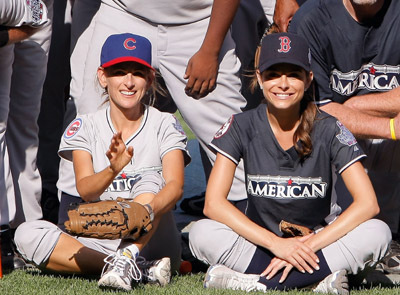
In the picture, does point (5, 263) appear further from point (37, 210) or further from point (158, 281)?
point (158, 281)

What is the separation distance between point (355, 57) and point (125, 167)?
1.44 metres

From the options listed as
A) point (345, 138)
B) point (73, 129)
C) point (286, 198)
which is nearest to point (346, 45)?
point (345, 138)

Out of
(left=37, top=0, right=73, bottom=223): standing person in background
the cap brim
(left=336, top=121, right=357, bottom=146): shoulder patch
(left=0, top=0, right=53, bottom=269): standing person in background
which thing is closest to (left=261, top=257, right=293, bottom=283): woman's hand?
(left=336, top=121, right=357, bottom=146): shoulder patch

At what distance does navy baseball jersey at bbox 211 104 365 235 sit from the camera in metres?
4.59

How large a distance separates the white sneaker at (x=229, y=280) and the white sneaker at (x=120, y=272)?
34cm

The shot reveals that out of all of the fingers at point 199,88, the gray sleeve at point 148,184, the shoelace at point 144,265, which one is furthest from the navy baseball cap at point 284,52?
the shoelace at point 144,265

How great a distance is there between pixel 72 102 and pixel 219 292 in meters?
1.78

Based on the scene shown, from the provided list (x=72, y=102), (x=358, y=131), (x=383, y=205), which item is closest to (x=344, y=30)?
(x=358, y=131)

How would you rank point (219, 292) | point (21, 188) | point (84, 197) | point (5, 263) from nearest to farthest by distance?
point (219, 292) < point (84, 197) < point (5, 263) < point (21, 188)

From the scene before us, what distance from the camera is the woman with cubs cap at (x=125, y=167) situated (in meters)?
4.59

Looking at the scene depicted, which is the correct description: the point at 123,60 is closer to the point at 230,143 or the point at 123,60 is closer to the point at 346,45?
the point at 230,143

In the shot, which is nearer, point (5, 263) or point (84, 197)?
point (84, 197)

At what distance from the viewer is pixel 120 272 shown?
4.27 meters

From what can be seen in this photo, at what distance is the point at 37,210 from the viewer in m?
5.43
